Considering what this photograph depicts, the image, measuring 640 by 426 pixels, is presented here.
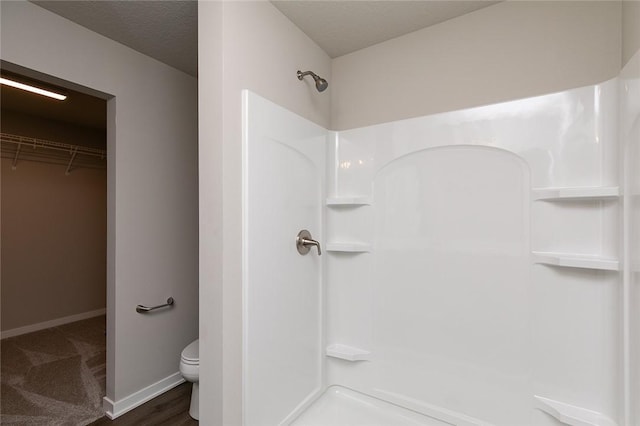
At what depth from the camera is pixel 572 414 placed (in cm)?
126

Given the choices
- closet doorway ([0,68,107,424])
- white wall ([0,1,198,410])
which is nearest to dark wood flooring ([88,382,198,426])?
white wall ([0,1,198,410])

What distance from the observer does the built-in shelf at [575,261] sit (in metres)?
1.18

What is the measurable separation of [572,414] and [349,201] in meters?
1.40

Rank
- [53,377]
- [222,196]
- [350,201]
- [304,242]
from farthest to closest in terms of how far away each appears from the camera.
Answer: [53,377] < [350,201] < [304,242] < [222,196]

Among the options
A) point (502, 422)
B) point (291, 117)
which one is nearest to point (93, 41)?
point (291, 117)

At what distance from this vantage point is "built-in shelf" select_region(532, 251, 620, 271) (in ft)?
3.86

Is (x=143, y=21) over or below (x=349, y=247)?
over

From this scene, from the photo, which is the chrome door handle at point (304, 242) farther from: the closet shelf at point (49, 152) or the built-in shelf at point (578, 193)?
the closet shelf at point (49, 152)

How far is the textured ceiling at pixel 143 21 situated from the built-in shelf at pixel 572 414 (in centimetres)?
257

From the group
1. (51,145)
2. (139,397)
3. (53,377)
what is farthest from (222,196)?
(51,145)

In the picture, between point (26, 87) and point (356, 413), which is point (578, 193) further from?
point (26, 87)

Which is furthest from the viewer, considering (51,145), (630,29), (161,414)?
(51,145)

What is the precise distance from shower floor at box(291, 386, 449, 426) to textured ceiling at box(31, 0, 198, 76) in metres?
2.32

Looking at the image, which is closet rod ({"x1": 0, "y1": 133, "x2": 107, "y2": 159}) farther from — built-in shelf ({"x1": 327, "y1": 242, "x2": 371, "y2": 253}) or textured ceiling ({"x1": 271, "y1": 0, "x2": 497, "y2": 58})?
built-in shelf ({"x1": 327, "y1": 242, "x2": 371, "y2": 253})
